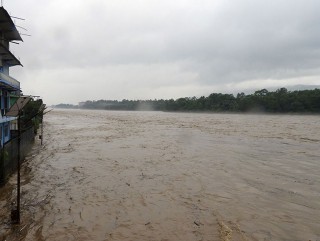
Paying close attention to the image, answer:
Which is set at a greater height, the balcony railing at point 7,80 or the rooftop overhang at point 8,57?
the rooftop overhang at point 8,57

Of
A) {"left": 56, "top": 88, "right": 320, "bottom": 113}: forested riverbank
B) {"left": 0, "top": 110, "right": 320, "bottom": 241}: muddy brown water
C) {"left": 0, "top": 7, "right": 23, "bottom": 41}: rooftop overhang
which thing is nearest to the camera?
{"left": 0, "top": 110, "right": 320, "bottom": 241}: muddy brown water

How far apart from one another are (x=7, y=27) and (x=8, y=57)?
9.00 ft

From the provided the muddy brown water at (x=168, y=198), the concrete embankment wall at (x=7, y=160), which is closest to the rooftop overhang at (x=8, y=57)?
the muddy brown water at (x=168, y=198)

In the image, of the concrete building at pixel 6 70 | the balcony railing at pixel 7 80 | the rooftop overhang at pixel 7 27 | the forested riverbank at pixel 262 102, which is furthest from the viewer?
the forested riverbank at pixel 262 102

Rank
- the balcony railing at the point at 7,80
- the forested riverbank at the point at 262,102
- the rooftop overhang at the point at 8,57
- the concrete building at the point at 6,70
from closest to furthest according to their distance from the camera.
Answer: the balcony railing at the point at 7,80
the concrete building at the point at 6,70
the rooftop overhang at the point at 8,57
the forested riverbank at the point at 262,102

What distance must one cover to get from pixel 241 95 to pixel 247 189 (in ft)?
368

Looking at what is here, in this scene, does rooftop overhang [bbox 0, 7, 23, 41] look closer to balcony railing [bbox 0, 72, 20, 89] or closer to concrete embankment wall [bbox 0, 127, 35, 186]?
balcony railing [bbox 0, 72, 20, 89]

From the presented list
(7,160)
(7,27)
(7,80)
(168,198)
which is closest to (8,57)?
(7,27)

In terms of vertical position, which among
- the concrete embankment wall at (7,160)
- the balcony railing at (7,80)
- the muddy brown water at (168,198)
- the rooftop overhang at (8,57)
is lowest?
the muddy brown water at (168,198)

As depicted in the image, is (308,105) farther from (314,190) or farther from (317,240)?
(317,240)

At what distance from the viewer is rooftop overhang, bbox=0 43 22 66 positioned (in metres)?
25.6

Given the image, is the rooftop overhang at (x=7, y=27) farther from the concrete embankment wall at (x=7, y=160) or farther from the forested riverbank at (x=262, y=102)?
the forested riverbank at (x=262, y=102)

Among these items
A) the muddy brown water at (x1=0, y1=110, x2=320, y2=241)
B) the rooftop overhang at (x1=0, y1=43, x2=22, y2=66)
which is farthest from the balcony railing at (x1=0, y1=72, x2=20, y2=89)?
the muddy brown water at (x1=0, y1=110, x2=320, y2=241)

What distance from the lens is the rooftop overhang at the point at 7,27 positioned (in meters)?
24.6
